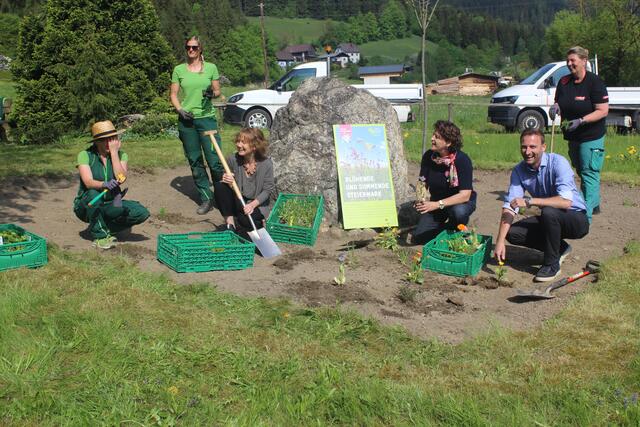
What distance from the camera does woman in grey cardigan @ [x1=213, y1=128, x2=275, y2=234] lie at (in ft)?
24.3

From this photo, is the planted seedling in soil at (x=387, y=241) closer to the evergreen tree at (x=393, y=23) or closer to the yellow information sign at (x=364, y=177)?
the yellow information sign at (x=364, y=177)

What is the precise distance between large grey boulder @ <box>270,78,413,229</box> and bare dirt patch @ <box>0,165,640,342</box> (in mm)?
614

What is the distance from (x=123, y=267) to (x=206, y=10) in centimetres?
6766

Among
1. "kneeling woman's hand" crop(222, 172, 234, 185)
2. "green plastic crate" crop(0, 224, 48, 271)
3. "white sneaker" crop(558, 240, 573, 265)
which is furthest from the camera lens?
"kneeling woman's hand" crop(222, 172, 234, 185)

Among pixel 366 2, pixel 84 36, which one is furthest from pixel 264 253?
pixel 366 2

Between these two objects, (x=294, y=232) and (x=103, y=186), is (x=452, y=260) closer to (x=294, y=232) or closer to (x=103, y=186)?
(x=294, y=232)

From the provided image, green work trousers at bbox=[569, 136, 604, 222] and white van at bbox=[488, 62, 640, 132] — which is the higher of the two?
green work trousers at bbox=[569, 136, 604, 222]

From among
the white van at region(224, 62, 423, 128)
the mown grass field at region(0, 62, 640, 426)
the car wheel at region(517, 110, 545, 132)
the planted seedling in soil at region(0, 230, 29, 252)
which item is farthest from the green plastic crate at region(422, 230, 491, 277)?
the car wheel at region(517, 110, 545, 132)

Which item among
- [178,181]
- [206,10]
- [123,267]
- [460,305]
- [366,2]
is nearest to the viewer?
[460,305]

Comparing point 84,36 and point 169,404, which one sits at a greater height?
point 84,36

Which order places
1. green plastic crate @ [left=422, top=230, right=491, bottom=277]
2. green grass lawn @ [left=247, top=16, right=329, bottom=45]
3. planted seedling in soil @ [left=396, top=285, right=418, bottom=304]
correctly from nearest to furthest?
planted seedling in soil @ [left=396, top=285, right=418, bottom=304], green plastic crate @ [left=422, top=230, right=491, bottom=277], green grass lawn @ [left=247, top=16, right=329, bottom=45]

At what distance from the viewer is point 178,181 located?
34.6ft

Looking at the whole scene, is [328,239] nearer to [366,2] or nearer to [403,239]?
[403,239]

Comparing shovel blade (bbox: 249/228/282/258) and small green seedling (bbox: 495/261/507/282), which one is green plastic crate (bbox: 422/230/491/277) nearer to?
small green seedling (bbox: 495/261/507/282)
